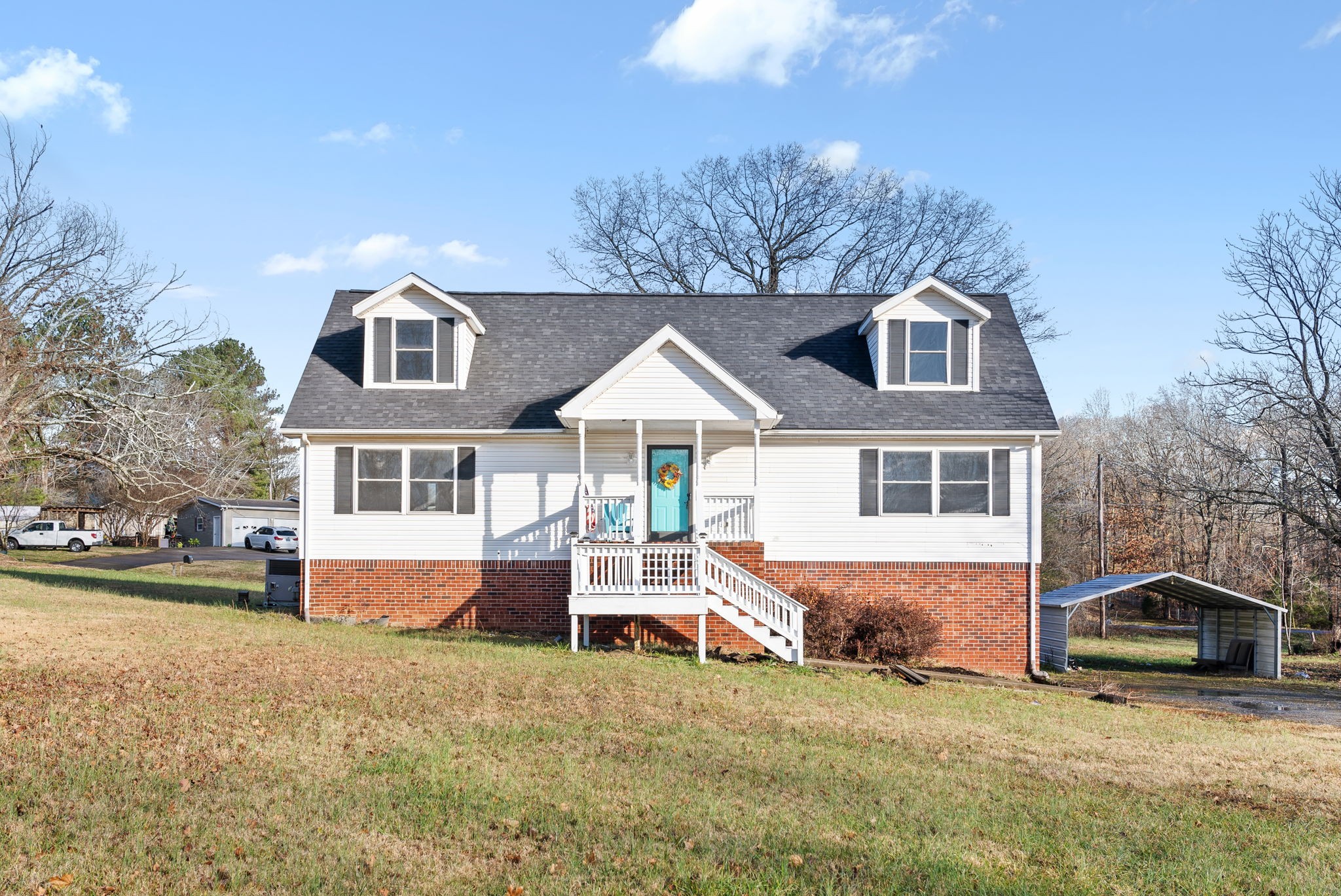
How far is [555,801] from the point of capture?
7.62 metres

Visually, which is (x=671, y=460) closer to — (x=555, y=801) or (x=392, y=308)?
(x=392, y=308)

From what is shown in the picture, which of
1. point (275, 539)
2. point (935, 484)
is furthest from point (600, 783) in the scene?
point (275, 539)

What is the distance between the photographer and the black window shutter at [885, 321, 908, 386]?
64.5 feet

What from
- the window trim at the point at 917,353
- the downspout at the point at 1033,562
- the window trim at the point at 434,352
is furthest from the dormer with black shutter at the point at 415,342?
the downspout at the point at 1033,562

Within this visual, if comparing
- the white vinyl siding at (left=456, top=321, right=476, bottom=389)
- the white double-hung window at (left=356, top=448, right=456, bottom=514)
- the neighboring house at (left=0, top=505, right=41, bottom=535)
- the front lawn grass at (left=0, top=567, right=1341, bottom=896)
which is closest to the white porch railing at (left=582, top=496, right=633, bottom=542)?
the white double-hung window at (left=356, top=448, right=456, bottom=514)

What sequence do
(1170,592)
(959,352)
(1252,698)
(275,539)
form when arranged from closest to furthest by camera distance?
(1252,698) → (959,352) → (1170,592) → (275,539)

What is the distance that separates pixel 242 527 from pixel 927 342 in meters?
50.2

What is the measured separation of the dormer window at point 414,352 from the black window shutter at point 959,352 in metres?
9.72

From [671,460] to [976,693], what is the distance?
23.4 ft

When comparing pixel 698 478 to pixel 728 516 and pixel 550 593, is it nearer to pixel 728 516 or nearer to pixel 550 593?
pixel 728 516

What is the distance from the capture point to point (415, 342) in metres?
19.7

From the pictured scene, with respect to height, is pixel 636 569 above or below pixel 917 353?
below

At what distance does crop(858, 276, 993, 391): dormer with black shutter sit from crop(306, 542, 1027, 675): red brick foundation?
11.7 feet

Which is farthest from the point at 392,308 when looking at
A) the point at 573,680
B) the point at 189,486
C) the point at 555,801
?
the point at 555,801
